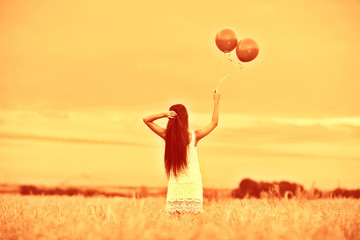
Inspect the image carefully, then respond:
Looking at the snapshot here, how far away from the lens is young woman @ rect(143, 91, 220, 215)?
28.9 ft

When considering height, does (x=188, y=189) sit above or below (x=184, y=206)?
above

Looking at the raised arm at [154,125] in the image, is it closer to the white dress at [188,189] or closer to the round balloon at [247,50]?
the white dress at [188,189]

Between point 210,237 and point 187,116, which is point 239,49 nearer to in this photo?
point 187,116

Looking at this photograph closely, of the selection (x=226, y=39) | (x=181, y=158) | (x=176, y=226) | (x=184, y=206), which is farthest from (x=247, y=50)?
(x=176, y=226)

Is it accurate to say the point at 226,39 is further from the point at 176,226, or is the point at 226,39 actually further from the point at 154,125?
the point at 176,226

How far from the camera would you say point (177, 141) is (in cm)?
878

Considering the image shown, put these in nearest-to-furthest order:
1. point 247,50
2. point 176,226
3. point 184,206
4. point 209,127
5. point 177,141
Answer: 1. point 176,226
2. point 177,141
3. point 184,206
4. point 209,127
5. point 247,50

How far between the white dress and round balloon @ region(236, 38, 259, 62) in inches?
77.4

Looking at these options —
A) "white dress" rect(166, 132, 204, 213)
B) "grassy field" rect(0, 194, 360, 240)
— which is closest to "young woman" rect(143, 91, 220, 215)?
"white dress" rect(166, 132, 204, 213)

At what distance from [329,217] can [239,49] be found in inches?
122

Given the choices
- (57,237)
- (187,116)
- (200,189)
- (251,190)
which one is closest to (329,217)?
(200,189)

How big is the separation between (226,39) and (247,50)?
1.31 ft

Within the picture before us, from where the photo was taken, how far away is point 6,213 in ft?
31.4

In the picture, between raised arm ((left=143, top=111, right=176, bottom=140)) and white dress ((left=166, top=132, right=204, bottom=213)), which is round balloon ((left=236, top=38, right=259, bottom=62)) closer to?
white dress ((left=166, top=132, right=204, bottom=213))
